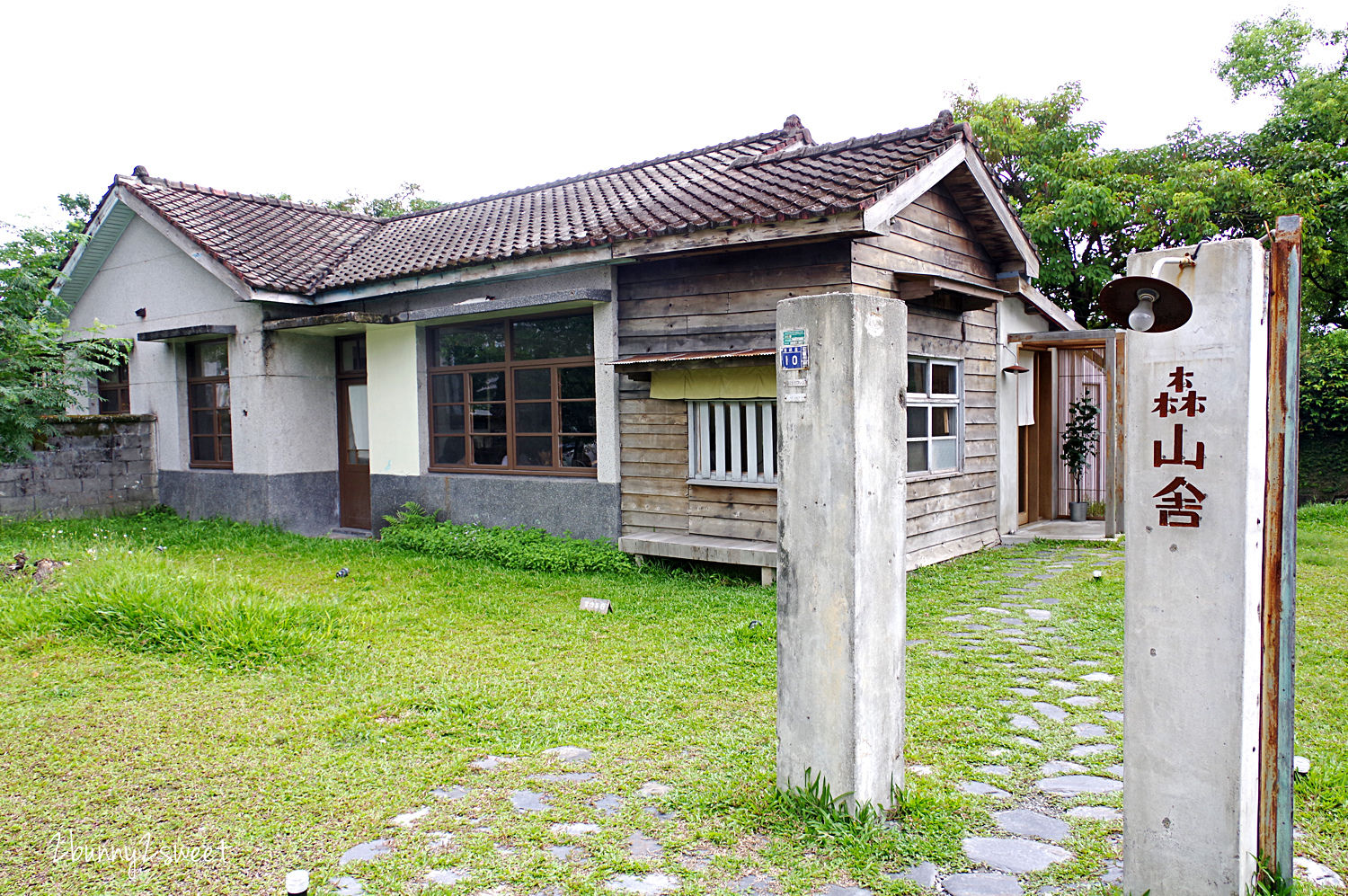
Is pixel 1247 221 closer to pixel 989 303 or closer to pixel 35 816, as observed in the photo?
pixel 989 303

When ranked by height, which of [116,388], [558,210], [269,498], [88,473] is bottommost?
[269,498]

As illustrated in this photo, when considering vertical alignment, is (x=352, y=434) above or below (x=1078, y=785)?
above

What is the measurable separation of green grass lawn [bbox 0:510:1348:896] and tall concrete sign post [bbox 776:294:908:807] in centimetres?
30

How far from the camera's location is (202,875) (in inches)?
126

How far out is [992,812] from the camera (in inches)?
140

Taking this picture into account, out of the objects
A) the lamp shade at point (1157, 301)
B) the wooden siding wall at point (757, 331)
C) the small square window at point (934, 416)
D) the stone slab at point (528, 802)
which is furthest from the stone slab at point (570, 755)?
the small square window at point (934, 416)

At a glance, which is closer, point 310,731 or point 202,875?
point 202,875

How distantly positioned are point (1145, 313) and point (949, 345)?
7333 mm

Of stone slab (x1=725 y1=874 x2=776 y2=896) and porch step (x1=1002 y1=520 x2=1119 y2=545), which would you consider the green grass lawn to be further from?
porch step (x1=1002 y1=520 x2=1119 y2=545)

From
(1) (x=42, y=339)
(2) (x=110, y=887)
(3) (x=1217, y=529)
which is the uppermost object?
(1) (x=42, y=339)

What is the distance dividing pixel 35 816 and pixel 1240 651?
449 centimetres

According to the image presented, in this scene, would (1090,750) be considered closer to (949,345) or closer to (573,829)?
(573,829)

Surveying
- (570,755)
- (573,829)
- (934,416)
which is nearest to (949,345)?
(934,416)

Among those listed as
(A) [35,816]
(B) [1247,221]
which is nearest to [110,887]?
(A) [35,816]
